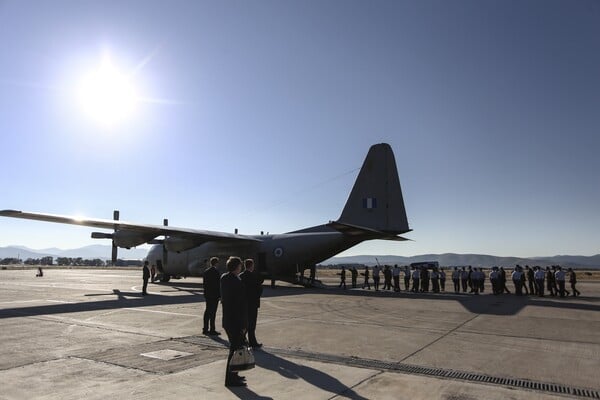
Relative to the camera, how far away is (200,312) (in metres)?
13.1

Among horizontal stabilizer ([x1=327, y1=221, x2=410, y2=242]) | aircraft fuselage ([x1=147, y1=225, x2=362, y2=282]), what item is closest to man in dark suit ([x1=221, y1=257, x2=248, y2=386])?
horizontal stabilizer ([x1=327, y1=221, x2=410, y2=242])

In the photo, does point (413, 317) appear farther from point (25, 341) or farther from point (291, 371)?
point (25, 341)

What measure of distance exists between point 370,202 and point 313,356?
53.4 ft

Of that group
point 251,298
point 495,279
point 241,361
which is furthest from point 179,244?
point 241,361

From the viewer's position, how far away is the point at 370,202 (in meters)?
23.0

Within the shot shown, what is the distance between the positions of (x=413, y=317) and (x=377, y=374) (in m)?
6.55

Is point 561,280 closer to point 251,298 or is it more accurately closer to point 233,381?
point 251,298

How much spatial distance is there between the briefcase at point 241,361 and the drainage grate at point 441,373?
1.90 m

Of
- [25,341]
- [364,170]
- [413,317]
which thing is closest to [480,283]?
[364,170]

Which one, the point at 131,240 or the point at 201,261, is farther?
the point at 201,261

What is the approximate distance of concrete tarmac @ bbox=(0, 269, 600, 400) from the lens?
5430 mm

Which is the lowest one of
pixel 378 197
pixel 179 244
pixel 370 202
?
pixel 179 244

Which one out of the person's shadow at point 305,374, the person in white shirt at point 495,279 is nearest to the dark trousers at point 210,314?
the person's shadow at point 305,374

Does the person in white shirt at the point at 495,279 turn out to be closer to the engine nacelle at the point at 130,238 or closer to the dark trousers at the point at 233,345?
the engine nacelle at the point at 130,238
